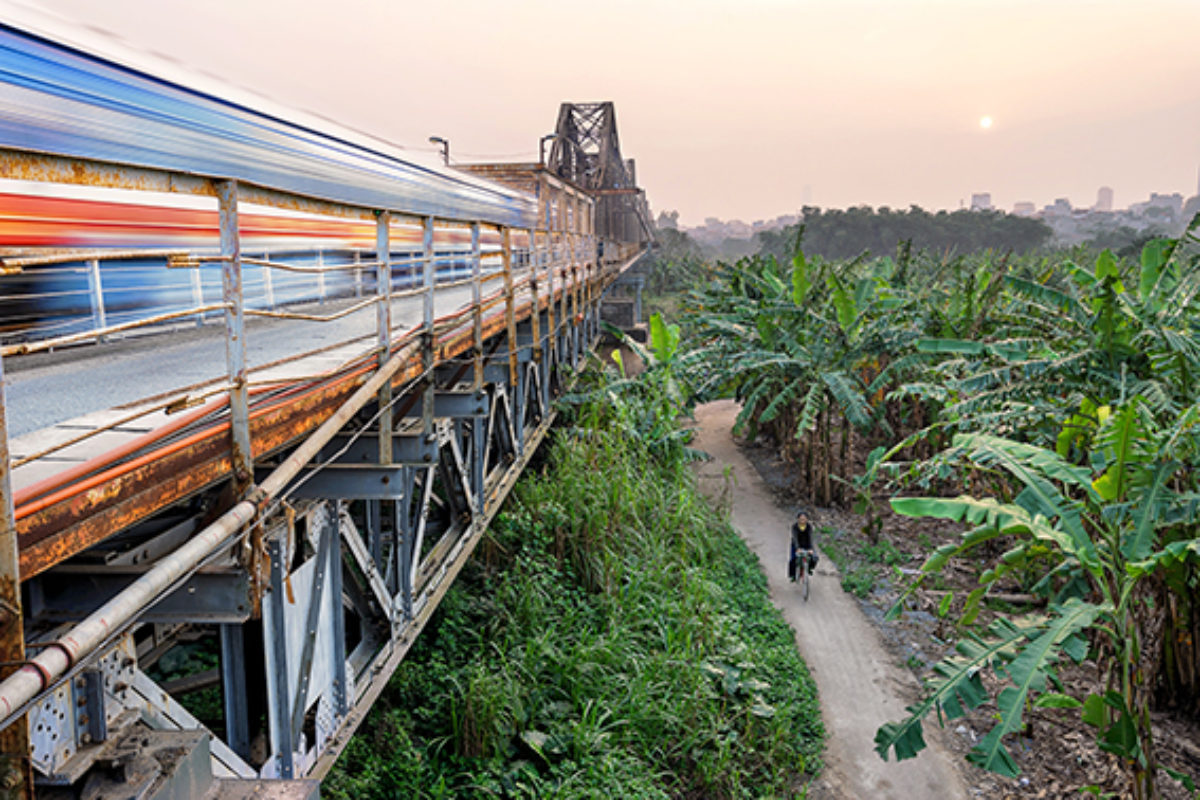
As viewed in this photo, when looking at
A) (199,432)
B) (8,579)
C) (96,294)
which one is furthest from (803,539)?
(8,579)

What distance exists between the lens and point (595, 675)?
6652 millimetres

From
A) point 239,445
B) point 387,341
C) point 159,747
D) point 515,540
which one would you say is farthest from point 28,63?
point 515,540

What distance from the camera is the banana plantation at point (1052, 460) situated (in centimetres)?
506

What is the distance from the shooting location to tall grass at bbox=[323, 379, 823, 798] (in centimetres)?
571

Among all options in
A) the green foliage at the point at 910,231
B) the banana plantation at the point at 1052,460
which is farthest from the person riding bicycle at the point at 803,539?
the green foliage at the point at 910,231

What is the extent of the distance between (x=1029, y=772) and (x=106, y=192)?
788cm

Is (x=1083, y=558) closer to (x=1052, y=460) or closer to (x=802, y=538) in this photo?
(x=1052, y=460)

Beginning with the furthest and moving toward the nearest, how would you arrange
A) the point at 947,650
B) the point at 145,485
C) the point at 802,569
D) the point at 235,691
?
the point at 802,569 → the point at 947,650 → the point at 235,691 → the point at 145,485

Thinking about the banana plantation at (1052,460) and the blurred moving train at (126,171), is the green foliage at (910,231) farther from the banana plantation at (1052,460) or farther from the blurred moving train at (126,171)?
the blurred moving train at (126,171)

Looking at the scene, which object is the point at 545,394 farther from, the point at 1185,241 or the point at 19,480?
the point at 19,480

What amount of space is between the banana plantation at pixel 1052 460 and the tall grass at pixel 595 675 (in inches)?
55.3

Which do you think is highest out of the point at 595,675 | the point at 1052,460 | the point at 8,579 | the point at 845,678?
the point at 8,579

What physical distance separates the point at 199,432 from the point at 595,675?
16.1ft

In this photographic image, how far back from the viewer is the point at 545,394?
1038cm
